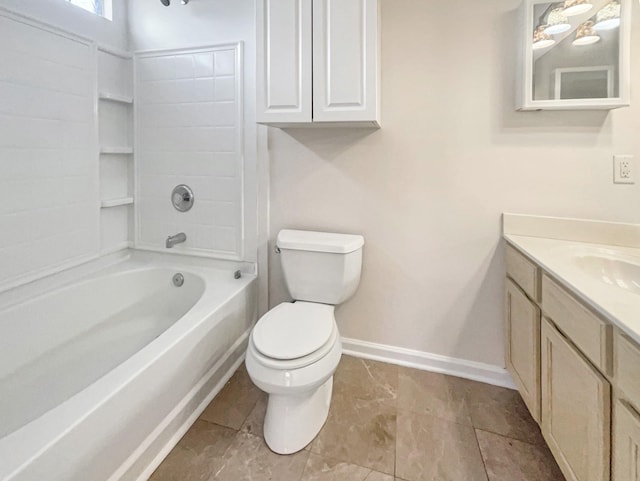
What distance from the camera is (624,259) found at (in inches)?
51.1

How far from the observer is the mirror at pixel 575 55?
1.41 meters

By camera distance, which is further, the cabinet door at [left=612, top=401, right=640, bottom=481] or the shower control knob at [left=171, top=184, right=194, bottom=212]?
the shower control knob at [left=171, top=184, right=194, bottom=212]

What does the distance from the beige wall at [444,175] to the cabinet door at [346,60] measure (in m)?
0.29

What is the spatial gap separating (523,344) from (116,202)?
7.72ft

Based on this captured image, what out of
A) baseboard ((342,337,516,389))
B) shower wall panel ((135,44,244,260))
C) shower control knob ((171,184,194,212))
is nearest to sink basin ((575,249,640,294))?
baseboard ((342,337,516,389))

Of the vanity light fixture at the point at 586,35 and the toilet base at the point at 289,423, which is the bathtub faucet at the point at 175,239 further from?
the vanity light fixture at the point at 586,35

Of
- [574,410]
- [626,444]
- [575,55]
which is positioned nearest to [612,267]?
[574,410]

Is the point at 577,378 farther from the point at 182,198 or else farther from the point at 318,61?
the point at 182,198

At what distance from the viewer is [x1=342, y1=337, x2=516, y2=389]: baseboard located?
1832 millimetres

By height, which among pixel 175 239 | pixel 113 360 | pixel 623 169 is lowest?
pixel 113 360

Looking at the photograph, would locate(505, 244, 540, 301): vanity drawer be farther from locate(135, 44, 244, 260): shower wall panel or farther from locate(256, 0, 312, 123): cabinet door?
locate(135, 44, 244, 260): shower wall panel

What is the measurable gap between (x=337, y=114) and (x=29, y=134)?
1.48 metres

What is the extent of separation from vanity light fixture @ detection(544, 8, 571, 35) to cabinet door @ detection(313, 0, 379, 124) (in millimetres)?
756

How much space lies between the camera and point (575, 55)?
4.90 feet
